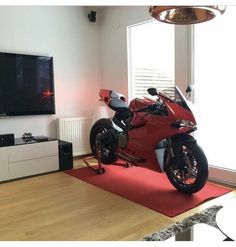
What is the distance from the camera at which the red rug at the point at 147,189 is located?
2.55 m

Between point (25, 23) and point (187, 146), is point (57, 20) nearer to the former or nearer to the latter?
point (25, 23)

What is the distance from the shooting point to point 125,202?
2.65m

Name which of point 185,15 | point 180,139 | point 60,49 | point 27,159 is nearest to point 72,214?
point 180,139

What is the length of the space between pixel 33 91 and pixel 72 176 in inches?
54.6

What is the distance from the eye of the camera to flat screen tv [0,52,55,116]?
378cm

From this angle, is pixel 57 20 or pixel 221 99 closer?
pixel 221 99

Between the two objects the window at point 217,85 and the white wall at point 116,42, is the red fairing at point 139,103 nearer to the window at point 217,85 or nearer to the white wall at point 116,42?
the window at point 217,85

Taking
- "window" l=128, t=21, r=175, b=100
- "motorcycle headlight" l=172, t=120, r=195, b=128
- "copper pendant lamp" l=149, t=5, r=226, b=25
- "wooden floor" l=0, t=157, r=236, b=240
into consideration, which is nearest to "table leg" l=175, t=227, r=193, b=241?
"wooden floor" l=0, t=157, r=236, b=240

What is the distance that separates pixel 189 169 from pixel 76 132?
2283mm

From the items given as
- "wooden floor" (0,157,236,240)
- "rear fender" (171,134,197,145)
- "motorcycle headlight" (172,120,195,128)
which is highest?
"motorcycle headlight" (172,120,195,128)

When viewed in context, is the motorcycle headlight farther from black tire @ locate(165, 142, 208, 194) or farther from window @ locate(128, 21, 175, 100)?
window @ locate(128, 21, 175, 100)

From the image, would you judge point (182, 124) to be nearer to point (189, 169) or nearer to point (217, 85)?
point (189, 169)

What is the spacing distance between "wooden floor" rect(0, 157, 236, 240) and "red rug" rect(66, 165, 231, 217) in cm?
9

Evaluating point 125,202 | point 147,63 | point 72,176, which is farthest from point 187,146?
point 147,63
